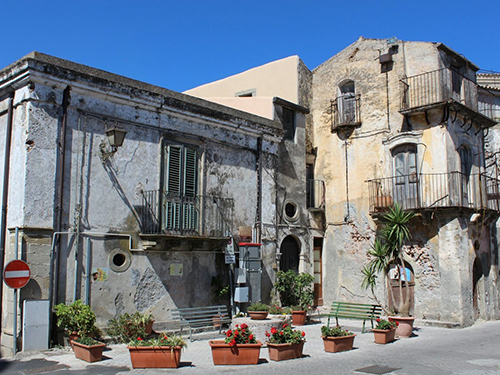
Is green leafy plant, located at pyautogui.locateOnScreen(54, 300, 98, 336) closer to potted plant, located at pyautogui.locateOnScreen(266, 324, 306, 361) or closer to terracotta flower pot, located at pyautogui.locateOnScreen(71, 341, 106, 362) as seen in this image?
terracotta flower pot, located at pyautogui.locateOnScreen(71, 341, 106, 362)

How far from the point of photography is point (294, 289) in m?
16.6

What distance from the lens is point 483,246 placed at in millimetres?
18062

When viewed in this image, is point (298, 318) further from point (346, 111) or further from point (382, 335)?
point (346, 111)

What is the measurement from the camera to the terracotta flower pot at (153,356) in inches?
377

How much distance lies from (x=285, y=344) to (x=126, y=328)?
4.03 metres

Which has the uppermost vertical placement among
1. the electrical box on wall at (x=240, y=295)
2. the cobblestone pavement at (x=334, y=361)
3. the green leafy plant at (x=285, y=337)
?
the electrical box on wall at (x=240, y=295)

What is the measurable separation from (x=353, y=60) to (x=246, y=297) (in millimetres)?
9751

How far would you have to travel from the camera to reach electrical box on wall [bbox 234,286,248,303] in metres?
14.9

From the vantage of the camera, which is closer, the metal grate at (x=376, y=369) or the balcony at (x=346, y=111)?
the metal grate at (x=376, y=369)

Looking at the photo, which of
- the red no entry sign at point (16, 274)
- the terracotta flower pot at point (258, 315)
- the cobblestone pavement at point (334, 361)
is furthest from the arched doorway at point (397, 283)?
the red no entry sign at point (16, 274)

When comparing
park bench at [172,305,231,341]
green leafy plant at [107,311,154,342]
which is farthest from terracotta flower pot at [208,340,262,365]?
green leafy plant at [107,311,154,342]

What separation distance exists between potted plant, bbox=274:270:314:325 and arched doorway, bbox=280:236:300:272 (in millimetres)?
763

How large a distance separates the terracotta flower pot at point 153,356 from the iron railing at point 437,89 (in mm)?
11624

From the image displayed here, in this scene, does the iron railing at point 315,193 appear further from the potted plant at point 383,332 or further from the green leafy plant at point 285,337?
the green leafy plant at point 285,337
